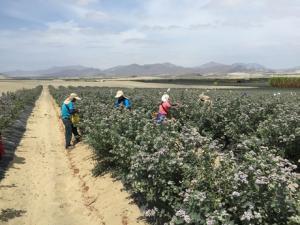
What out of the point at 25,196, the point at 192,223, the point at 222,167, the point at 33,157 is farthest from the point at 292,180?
→ the point at 33,157

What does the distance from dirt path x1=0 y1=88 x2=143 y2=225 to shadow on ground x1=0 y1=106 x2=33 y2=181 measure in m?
0.14

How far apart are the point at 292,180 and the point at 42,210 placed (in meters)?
5.86

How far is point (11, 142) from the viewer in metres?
17.0

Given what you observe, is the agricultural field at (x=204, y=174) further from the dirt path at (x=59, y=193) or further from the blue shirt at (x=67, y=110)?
the blue shirt at (x=67, y=110)

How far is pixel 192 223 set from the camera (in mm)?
5680

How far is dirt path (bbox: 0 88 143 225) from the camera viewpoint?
354 inches

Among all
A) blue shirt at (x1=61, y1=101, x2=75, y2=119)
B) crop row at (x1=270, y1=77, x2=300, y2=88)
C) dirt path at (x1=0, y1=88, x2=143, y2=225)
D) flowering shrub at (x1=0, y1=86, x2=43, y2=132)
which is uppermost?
blue shirt at (x1=61, y1=101, x2=75, y2=119)

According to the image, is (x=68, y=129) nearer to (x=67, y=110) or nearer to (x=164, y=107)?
(x=67, y=110)

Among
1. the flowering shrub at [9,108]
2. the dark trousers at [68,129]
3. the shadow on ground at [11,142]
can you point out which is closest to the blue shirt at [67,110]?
the dark trousers at [68,129]

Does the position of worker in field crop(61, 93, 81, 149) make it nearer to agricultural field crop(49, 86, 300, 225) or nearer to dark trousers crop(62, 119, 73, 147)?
dark trousers crop(62, 119, 73, 147)

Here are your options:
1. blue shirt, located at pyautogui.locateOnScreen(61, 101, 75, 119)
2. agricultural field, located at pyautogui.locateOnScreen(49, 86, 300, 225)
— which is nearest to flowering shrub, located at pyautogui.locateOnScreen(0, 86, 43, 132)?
blue shirt, located at pyautogui.locateOnScreen(61, 101, 75, 119)

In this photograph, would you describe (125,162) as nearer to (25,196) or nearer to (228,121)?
(25,196)

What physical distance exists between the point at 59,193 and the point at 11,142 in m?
6.87

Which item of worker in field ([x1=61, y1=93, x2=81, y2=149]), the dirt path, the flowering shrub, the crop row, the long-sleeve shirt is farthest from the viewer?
the crop row
